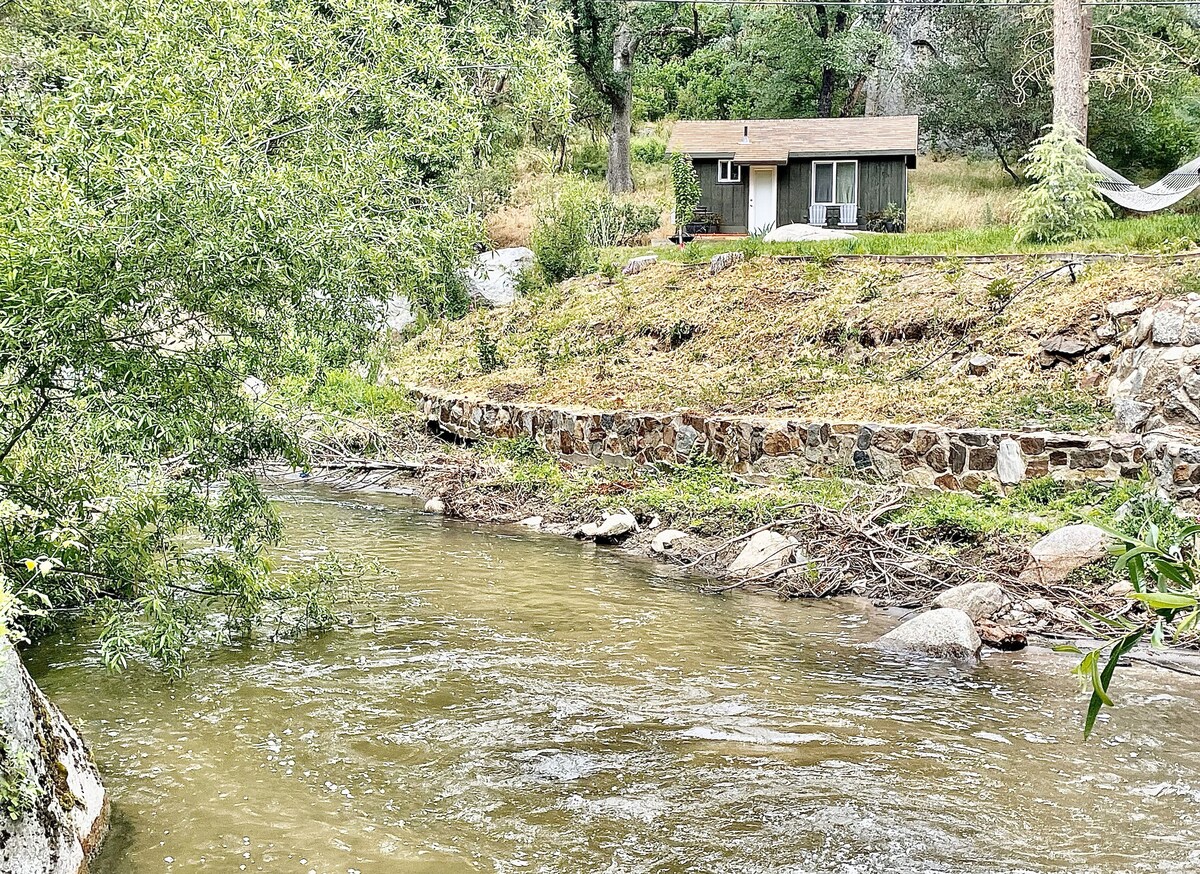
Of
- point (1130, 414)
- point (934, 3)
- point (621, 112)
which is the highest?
point (934, 3)

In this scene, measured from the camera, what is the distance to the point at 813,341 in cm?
1480

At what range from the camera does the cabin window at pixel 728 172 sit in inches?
1188

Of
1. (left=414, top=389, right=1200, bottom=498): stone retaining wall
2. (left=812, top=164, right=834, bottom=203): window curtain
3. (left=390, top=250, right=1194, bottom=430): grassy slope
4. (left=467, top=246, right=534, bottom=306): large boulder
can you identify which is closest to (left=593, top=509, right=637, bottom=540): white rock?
(left=414, top=389, right=1200, bottom=498): stone retaining wall

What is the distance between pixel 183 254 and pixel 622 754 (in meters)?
3.38

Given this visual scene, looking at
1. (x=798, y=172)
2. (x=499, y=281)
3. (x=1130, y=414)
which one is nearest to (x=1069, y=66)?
(x=798, y=172)

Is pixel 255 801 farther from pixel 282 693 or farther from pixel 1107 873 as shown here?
pixel 1107 873

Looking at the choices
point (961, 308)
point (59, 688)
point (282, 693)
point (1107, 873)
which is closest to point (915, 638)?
point (1107, 873)

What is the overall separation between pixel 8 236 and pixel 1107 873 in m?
5.65

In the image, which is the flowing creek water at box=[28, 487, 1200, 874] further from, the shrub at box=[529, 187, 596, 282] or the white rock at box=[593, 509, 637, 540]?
the shrub at box=[529, 187, 596, 282]

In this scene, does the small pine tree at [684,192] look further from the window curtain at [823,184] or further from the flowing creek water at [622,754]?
the flowing creek water at [622,754]

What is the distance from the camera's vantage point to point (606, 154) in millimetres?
37156

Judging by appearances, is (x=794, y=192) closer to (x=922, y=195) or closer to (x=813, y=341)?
(x=922, y=195)

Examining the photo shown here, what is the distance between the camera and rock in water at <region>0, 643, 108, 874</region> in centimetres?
383

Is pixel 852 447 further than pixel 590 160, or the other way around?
pixel 590 160
